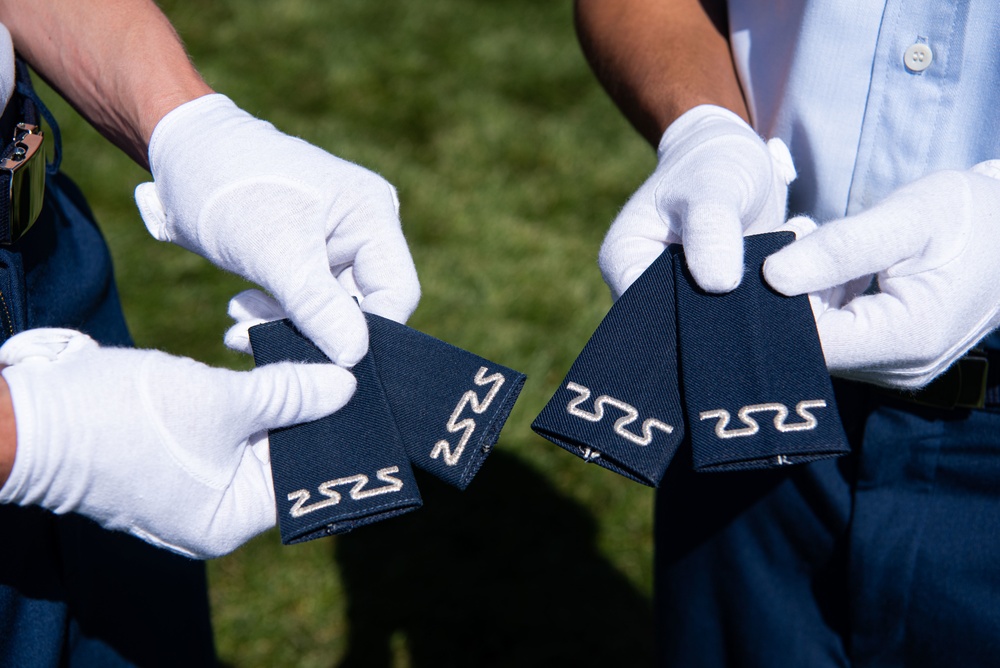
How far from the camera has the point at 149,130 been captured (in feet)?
5.10

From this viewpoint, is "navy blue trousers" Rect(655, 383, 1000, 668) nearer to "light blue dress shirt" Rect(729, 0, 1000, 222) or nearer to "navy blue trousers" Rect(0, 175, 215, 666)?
"light blue dress shirt" Rect(729, 0, 1000, 222)

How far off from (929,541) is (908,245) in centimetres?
57

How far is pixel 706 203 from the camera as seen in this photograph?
139 cm

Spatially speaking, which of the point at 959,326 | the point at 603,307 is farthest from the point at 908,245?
the point at 603,307

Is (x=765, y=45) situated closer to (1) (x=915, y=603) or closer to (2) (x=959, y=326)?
(2) (x=959, y=326)

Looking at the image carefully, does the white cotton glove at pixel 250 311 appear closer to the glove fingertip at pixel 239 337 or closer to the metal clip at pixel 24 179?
the glove fingertip at pixel 239 337

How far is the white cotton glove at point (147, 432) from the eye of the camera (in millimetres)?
1202

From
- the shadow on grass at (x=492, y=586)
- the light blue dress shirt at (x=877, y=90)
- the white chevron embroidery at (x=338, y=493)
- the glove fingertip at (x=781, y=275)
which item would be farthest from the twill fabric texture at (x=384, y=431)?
the shadow on grass at (x=492, y=586)

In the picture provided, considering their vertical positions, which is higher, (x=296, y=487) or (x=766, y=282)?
(x=766, y=282)

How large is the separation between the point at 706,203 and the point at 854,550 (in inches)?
28.0

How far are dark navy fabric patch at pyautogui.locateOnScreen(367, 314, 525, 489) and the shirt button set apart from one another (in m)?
0.72

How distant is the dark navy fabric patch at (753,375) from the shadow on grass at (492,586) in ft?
6.00

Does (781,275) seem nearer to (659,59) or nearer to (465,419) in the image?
(465,419)

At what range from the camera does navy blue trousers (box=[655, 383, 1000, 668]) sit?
161 cm
